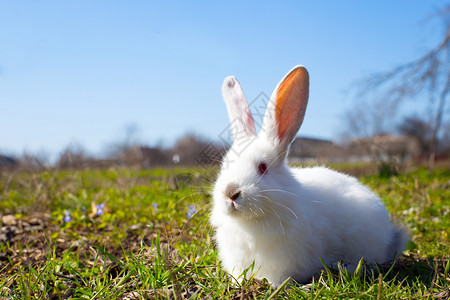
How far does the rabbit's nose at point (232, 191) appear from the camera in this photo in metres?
2.42

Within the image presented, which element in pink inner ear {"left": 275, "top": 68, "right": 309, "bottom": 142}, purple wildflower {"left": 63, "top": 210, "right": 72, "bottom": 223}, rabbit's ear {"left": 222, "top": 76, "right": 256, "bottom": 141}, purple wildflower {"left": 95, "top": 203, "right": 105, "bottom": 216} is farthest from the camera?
purple wildflower {"left": 95, "top": 203, "right": 105, "bottom": 216}

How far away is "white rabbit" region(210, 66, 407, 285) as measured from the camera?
2.53 m

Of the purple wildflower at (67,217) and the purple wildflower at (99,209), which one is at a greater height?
the purple wildflower at (99,209)

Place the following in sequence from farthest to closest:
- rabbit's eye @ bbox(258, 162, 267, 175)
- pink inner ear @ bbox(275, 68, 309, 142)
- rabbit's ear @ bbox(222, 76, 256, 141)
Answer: rabbit's ear @ bbox(222, 76, 256, 141) < pink inner ear @ bbox(275, 68, 309, 142) < rabbit's eye @ bbox(258, 162, 267, 175)

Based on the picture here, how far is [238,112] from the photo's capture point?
3.01m

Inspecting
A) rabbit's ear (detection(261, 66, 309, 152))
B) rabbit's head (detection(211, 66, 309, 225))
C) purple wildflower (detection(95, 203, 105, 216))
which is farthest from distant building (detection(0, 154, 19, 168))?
rabbit's ear (detection(261, 66, 309, 152))

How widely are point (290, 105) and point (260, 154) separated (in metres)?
0.45

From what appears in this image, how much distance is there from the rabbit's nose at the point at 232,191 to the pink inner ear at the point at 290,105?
0.61m

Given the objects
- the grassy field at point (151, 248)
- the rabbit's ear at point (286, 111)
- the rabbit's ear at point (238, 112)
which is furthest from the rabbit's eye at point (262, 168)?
the grassy field at point (151, 248)

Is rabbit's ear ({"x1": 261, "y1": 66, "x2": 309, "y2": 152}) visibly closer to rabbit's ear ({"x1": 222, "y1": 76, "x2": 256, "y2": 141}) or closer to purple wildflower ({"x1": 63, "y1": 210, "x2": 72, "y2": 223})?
rabbit's ear ({"x1": 222, "y1": 76, "x2": 256, "y2": 141})

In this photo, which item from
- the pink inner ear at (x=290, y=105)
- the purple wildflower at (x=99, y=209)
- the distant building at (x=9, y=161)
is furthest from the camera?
the distant building at (x=9, y=161)

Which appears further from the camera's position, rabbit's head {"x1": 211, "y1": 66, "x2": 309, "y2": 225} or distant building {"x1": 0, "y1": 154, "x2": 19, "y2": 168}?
distant building {"x1": 0, "y1": 154, "x2": 19, "y2": 168}

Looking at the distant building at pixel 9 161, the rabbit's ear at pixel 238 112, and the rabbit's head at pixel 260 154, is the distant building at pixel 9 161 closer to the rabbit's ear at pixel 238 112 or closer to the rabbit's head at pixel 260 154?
the rabbit's ear at pixel 238 112

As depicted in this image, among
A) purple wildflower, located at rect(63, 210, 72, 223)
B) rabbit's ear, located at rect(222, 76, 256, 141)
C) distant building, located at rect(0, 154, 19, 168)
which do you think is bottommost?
distant building, located at rect(0, 154, 19, 168)
